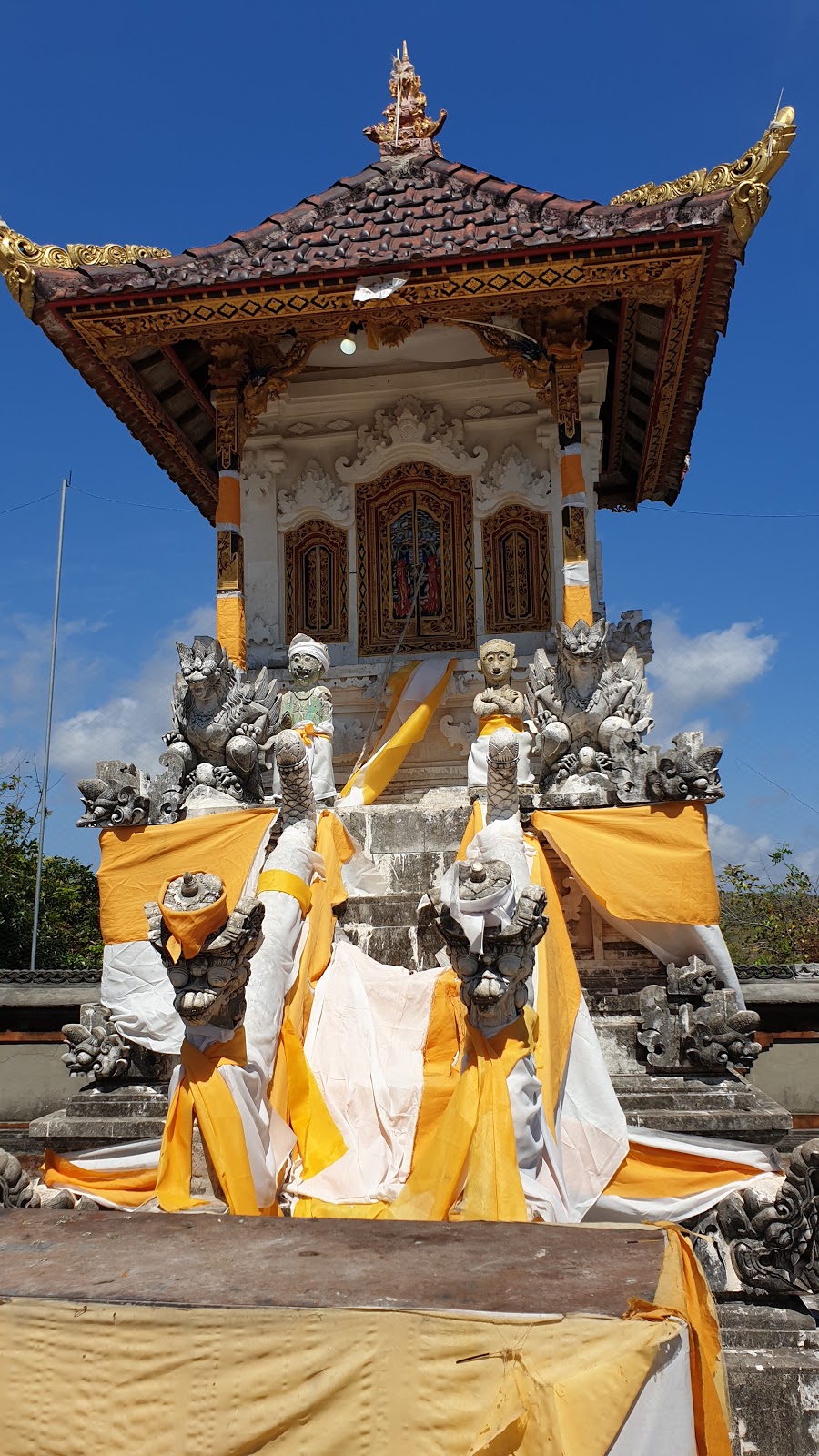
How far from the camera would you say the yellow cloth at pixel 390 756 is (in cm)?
988

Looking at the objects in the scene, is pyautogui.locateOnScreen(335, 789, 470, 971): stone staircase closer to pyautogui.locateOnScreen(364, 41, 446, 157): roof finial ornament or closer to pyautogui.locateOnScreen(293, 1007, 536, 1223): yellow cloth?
pyautogui.locateOnScreen(293, 1007, 536, 1223): yellow cloth

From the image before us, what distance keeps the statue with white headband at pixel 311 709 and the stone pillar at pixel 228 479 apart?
1.38m

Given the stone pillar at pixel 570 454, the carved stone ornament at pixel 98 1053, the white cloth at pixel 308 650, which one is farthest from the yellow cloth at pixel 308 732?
the stone pillar at pixel 570 454

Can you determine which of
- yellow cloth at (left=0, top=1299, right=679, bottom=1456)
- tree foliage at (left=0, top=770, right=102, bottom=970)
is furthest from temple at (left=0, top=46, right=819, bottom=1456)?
tree foliage at (left=0, top=770, right=102, bottom=970)

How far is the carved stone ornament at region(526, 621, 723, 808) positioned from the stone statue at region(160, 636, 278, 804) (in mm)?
2040

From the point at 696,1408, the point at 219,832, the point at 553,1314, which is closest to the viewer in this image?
the point at 553,1314

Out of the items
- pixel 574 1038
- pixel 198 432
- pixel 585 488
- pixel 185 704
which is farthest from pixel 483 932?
pixel 198 432

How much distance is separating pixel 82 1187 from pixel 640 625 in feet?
20.4

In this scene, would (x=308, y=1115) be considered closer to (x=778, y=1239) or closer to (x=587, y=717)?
(x=778, y=1239)

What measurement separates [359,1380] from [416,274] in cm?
837

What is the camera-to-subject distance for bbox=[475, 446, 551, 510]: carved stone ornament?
1120 centimetres

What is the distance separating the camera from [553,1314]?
8.74ft

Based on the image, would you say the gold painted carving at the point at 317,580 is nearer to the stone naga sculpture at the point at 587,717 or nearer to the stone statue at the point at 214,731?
the stone statue at the point at 214,731

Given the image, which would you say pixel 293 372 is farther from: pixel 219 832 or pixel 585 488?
pixel 219 832
